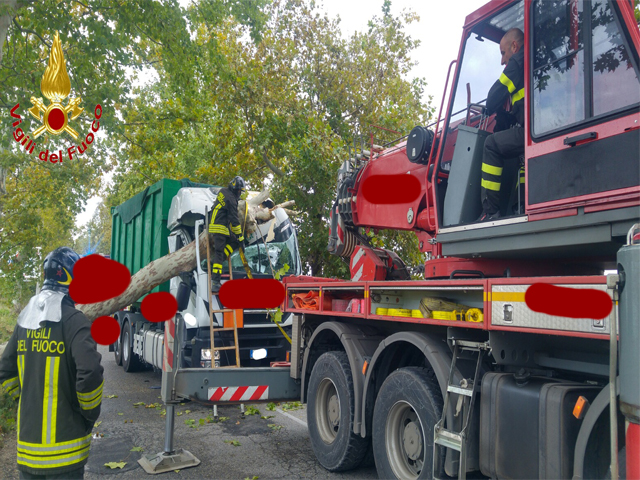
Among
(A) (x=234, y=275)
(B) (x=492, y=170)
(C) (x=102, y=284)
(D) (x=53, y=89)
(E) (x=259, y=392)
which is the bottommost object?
(E) (x=259, y=392)

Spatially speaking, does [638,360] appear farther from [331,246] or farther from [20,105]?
[20,105]

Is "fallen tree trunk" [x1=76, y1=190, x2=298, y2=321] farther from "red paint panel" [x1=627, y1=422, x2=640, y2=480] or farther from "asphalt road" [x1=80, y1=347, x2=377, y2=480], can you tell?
"red paint panel" [x1=627, y1=422, x2=640, y2=480]

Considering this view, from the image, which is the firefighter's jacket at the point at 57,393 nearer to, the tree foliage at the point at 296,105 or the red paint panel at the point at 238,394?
the red paint panel at the point at 238,394

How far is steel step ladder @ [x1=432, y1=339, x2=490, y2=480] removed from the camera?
322cm

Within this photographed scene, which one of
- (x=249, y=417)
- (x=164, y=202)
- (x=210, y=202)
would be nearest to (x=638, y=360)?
(x=249, y=417)

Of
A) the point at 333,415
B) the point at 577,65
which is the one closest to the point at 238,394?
the point at 333,415

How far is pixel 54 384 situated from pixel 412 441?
2483 millimetres

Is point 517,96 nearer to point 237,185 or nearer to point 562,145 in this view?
point 562,145

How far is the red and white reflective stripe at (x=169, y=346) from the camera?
5125mm

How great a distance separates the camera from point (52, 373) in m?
3.11

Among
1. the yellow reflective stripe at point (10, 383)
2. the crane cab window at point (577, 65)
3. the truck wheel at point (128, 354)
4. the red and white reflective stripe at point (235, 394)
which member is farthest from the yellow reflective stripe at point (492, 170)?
the truck wheel at point (128, 354)

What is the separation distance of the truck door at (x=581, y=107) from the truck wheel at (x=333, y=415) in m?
2.34

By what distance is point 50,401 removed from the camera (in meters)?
3.09

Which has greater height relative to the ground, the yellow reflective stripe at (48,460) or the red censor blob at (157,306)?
the red censor blob at (157,306)
